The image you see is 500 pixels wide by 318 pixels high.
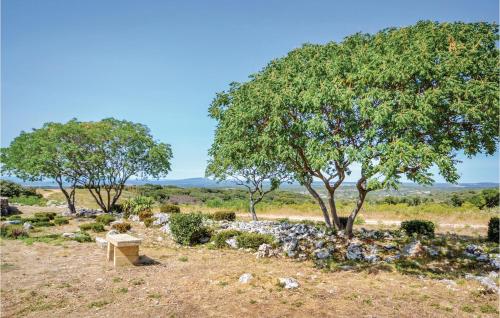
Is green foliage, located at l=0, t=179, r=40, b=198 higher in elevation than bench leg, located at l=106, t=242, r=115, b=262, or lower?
higher

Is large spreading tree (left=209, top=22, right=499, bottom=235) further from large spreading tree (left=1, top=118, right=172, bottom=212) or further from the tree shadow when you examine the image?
large spreading tree (left=1, top=118, right=172, bottom=212)

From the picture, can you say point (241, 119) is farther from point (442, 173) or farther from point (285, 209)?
point (285, 209)

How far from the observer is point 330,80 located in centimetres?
1459

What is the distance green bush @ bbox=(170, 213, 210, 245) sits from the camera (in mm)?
20406

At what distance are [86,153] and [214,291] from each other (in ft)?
90.6

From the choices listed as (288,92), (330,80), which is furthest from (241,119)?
(330,80)

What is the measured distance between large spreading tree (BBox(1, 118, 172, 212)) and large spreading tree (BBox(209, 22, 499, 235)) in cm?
2202

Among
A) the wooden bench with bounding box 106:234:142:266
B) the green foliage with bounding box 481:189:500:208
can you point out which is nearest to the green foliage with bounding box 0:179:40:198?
the wooden bench with bounding box 106:234:142:266

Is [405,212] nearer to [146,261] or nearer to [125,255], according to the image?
[146,261]

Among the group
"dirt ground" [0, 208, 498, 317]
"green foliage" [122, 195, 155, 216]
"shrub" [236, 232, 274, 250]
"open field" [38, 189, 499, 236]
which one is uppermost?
"green foliage" [122, 195, 155, 216]

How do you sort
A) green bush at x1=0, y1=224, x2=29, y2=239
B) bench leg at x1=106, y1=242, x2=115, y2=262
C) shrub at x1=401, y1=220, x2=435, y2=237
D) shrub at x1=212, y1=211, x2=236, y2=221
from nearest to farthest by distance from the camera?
1. bench leg at x1=106, y1=242, x2=115, y2=262
2. green bush at x1=0, y1=224, x2=29, y2=239
3. shrub at x1=401, y1=220, x2=435, y2=237
4. shrub at x1=212, y1=211, x2=236, y2=221

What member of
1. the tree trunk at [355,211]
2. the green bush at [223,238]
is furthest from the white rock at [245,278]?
the tree trunk at [355,211]

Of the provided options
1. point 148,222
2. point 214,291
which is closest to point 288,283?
point 214,291

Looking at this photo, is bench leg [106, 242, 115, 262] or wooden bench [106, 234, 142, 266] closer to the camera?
wooden bench [106, 234, 142, 266]
